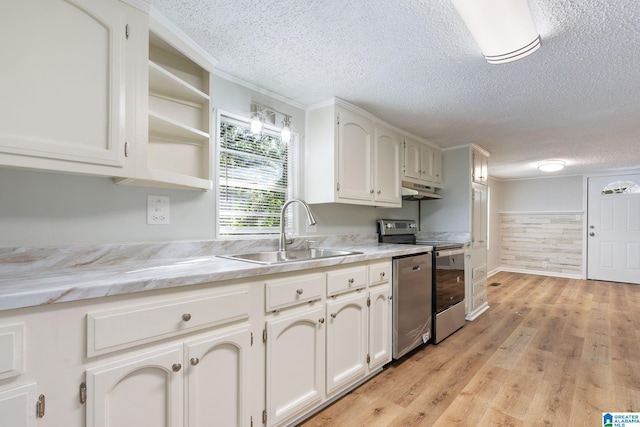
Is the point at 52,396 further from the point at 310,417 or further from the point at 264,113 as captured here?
the point at 264,113

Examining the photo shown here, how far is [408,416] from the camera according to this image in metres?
1.75

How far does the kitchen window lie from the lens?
2.04 meters

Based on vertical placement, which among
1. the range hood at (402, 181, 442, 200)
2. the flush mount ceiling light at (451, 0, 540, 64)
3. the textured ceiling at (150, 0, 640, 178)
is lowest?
the range hood at (402, 181, 442, 200)

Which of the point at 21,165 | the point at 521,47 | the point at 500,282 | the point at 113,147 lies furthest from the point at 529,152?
the point at 21,165

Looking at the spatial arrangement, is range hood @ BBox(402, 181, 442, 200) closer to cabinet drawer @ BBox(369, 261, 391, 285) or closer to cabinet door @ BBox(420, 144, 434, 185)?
cabinet door @ BBox(420, 144, 434, 185)

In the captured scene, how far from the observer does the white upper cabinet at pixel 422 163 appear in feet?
10.5

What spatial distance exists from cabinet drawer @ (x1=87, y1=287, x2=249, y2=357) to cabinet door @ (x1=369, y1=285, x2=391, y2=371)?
1058mm

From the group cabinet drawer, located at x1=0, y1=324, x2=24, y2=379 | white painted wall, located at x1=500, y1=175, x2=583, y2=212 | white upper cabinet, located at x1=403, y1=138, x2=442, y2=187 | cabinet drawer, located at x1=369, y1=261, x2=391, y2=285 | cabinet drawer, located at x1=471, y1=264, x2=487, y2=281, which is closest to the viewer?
cabinet drawer, located at x1=0, y1=324, x2=24, y2=379

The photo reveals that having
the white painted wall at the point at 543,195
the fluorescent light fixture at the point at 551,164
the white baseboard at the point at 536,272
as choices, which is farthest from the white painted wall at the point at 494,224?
the fluorescent light fixture at the point at 551,164

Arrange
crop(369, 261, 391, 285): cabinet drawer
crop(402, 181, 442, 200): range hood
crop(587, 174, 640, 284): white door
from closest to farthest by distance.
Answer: crop(369, 261, 391, 285): cabinet drawer, crop(402, 181, 442, 200): range hood, crop(587, 174, 640, 284): white door

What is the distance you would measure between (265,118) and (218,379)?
1.66m

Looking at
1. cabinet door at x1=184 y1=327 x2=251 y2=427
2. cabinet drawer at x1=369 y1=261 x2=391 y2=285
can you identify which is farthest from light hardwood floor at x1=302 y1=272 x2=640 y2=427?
cabinet drawer at x1=369 y1=261 x2=391 y2=285

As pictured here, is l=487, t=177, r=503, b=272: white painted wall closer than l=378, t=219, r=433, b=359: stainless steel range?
No

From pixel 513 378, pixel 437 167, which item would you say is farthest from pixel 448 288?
pixel 437 167
